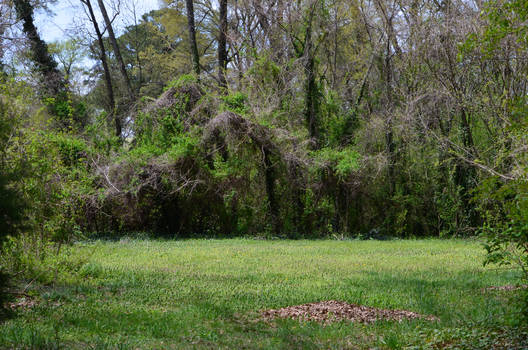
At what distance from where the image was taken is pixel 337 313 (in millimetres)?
6891

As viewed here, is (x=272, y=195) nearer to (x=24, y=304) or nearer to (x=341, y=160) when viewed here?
(x=341, y=160)

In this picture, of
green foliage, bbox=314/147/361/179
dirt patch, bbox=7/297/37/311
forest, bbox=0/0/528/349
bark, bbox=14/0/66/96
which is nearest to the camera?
dirt patch, bbox=7/297/37/311

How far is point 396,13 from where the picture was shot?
68.0 feet

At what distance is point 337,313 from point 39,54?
2197 cm

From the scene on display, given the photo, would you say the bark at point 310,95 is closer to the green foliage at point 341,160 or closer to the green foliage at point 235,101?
the green foliage at point 341,160

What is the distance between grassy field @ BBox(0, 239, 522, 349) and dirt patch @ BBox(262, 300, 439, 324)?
0.22 meters

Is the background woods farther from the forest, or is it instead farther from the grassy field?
the grassy field

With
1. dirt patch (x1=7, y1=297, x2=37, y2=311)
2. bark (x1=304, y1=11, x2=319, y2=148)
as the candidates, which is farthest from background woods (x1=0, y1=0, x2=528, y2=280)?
dirt patch (x1=7, y1=297, x2=37, y2=311)

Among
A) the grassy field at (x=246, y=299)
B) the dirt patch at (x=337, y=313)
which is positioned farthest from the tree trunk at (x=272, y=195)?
the dirt patch at (x=337, y=313)

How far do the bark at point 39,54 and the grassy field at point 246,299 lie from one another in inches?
526

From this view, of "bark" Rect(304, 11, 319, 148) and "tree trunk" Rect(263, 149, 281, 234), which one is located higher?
"bark" Rect(304, 11, 319, 148)

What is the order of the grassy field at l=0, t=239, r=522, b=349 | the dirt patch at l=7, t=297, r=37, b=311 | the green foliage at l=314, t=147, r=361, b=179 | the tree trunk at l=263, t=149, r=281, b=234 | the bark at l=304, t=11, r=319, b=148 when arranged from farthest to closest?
the bark at l=304, t=11, r=319, b=148
the tree trunk at l=263, t=149, r=281, b=234
the green foliage at l=314, t=147, r=361, b=179
the dirt patch at l=7, t=297, r=37, b=311
the grassy field at l=0, t=239, r=522, b=349

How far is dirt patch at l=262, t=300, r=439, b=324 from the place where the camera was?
6.73m

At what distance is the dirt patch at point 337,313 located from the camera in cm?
673
